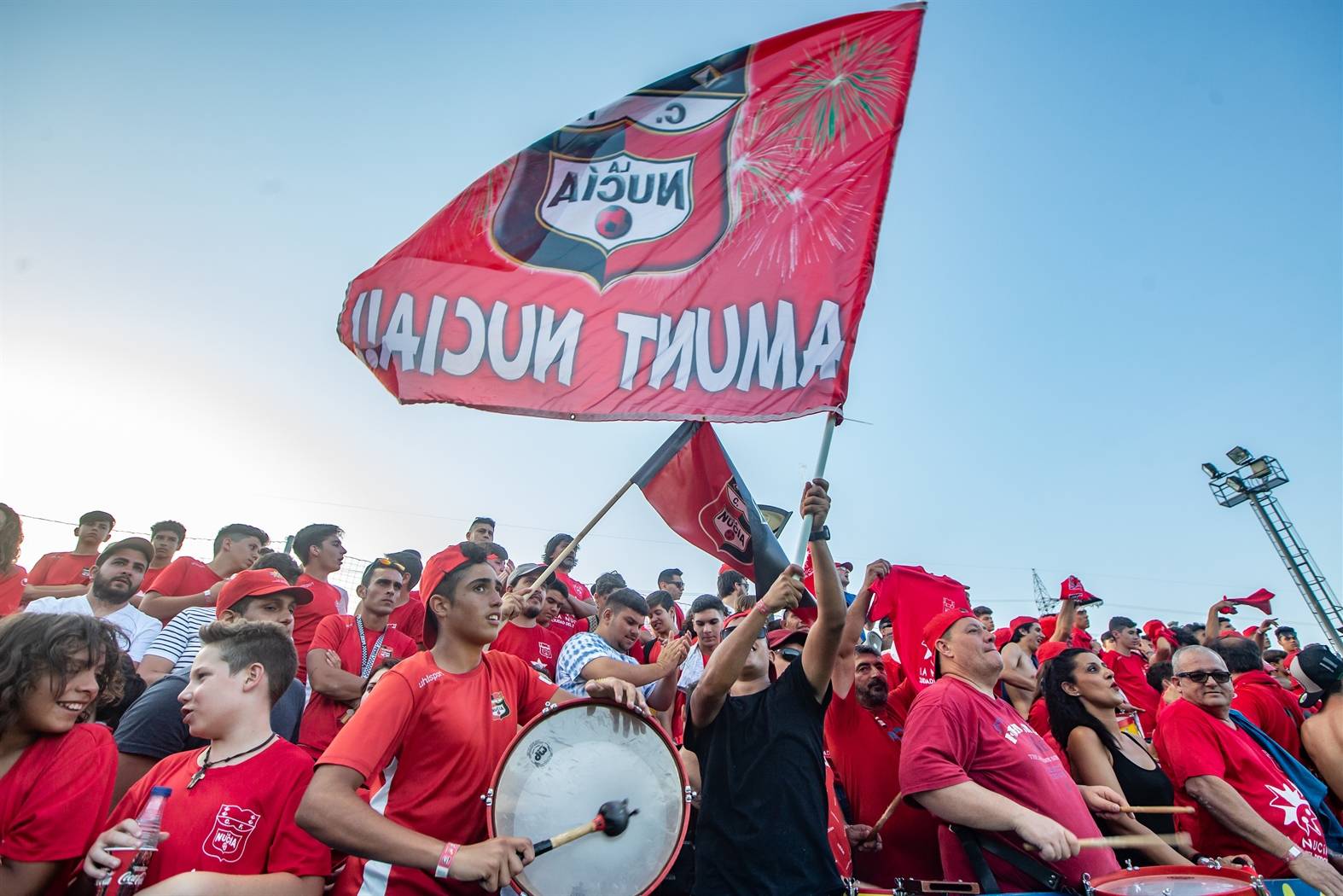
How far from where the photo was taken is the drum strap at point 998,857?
140 inches

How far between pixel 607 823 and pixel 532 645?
376 centimetres

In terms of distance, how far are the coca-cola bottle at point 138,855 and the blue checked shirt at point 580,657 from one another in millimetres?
2308

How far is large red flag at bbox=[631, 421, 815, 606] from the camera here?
17.1 ft

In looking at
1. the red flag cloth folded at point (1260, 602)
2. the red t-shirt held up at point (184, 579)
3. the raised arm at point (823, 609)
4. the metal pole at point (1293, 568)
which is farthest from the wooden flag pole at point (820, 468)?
the metal pole at point (1293, 568)

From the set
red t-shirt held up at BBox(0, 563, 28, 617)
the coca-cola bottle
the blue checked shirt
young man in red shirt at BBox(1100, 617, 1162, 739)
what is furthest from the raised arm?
red t-shirt held up at BBox(0, 563, 28, 617)

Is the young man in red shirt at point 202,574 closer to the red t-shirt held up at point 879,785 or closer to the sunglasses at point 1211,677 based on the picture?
the red t-shirt held up at point 879,785

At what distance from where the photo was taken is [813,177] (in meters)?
5.57

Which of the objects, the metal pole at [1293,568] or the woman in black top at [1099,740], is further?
the metal pole at [1293,568]

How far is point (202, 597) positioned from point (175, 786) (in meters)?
3.92

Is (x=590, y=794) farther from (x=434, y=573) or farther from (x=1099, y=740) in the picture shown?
(x=1099, y=740)

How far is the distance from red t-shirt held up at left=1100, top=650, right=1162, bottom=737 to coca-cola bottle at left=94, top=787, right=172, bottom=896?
28.1 ft

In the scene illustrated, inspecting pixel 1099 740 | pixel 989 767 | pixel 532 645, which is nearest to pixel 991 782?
pixel 989 767

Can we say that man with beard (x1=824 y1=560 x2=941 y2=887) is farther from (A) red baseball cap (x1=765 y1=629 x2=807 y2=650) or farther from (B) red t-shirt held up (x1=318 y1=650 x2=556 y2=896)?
(B) red t-shirt held up (x1=318 y1=650 x2=556 y2=896)

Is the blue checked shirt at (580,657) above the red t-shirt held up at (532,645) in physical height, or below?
below
